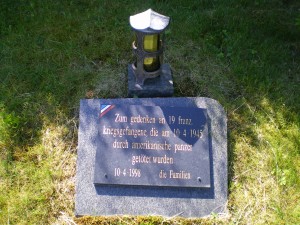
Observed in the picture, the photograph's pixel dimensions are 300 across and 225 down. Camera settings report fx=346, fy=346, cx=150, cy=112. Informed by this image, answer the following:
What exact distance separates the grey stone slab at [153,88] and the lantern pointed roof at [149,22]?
72 centimetres

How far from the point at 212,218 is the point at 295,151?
1180 mm

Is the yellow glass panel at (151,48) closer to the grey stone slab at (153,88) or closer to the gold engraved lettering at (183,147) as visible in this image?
the grey stone slab at (153,88)

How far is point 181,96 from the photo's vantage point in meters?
3.96

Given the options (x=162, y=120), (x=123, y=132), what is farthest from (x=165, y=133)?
(x=123, y=132)

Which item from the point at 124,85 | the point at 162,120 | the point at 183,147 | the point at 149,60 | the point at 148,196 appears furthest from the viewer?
the point at 124,85

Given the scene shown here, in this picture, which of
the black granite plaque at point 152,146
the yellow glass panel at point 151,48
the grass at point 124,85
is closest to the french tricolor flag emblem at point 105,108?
the black granite plaque at point 152,146

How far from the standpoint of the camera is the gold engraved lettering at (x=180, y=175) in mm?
3229

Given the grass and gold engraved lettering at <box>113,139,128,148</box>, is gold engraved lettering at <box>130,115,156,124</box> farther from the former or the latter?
the grass

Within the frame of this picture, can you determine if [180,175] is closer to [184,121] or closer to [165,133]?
[165,133]

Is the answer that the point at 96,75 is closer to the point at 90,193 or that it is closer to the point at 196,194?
the point at 90,193

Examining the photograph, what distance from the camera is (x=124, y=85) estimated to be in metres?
4.07

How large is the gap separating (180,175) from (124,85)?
53.7 inches

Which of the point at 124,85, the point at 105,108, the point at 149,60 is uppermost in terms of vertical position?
the point at 149,60

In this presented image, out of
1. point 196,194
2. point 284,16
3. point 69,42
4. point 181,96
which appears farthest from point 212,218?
point 284,16
